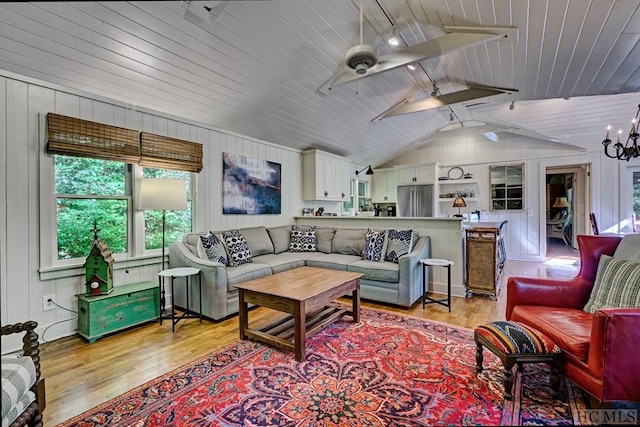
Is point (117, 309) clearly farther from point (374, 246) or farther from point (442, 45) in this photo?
point (442, 45)

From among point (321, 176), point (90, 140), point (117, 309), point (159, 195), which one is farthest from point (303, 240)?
point (90, 140)

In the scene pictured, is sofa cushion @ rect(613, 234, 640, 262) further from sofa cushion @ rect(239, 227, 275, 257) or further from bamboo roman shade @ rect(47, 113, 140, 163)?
bamboo roman shade @ rect(47, 113, 140, 163)

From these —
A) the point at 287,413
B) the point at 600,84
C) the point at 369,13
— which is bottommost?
the point at 287,413

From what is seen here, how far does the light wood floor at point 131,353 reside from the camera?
6.69 ft

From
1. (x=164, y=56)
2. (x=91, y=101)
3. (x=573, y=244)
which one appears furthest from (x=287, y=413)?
(x=573, y=244)

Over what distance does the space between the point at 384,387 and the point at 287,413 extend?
2.19 feet

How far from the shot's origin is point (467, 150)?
7461 millimetres

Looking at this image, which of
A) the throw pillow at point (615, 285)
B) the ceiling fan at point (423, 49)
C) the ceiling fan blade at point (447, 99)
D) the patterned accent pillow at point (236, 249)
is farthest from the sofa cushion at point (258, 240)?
the throw pillow at point (615, 285)

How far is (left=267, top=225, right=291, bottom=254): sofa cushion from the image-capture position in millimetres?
4803

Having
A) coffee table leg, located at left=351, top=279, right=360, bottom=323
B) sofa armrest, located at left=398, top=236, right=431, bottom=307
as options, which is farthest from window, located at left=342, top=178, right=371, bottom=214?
coffee table leg, located at left=351, top=279, right=360, bottom=323

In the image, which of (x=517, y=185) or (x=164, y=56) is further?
(x=517, y=185)

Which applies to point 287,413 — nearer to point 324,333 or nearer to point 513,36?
point 324,333

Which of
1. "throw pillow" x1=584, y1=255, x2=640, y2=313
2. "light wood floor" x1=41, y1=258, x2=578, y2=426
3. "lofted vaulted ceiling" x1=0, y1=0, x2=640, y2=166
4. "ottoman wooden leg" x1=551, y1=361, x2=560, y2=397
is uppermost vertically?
"lofted vaulted ceiling" x1=0, y1=0, x2=640, y2=166

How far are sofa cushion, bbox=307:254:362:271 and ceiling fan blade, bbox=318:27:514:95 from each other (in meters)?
2.26
